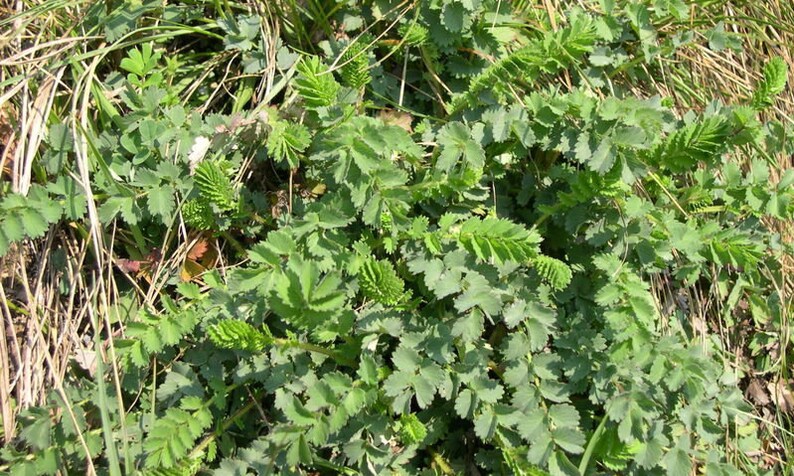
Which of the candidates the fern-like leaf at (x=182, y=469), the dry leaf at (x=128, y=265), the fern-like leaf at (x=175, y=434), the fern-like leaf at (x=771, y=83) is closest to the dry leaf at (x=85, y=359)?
the dry leaf at (x=128, y=265)

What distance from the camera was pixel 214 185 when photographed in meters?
2.28

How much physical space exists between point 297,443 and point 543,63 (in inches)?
54.7

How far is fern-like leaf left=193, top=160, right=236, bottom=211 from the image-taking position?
2246 mm

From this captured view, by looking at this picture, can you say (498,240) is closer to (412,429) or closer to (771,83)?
(412,429)

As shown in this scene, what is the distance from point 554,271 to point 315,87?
90 cm

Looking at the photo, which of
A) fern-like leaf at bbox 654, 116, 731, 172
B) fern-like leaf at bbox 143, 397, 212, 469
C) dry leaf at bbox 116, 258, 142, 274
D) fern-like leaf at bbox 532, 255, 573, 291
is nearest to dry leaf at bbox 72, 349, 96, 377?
dry leaf at bbox 116, 258, 142, 274

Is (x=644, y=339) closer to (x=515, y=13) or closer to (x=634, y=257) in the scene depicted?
(x=634, y=257)

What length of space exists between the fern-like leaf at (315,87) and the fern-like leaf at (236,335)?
73cm

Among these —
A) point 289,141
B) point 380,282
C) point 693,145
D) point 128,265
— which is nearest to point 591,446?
point 380,282

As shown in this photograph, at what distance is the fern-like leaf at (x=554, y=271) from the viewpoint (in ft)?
7.04

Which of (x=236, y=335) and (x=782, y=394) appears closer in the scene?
(x=236, y=335)

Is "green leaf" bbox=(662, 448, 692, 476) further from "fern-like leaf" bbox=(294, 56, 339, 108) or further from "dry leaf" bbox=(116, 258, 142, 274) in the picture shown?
"dry leaf" bbox=(116, 258, 142, 274)

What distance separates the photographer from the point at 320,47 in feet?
8.96

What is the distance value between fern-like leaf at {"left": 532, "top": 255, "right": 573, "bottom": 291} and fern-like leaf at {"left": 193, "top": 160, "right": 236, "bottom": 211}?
997 millimetres
